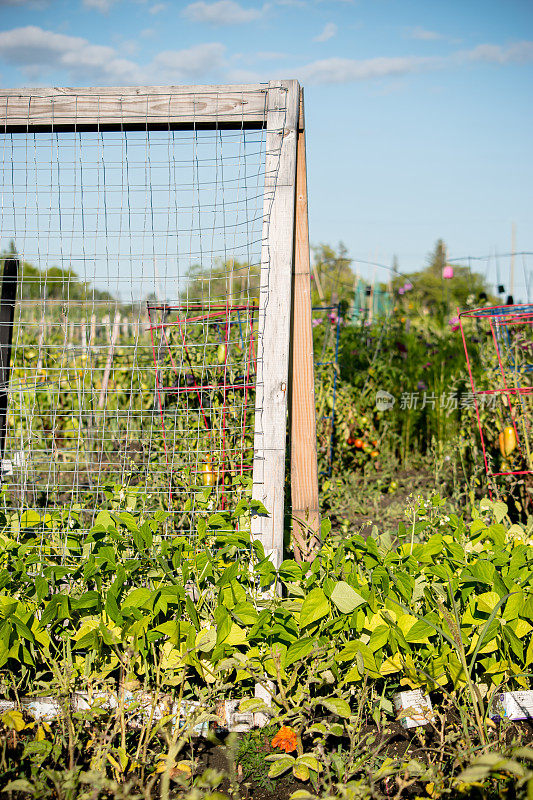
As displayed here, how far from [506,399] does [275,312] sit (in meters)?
2.13

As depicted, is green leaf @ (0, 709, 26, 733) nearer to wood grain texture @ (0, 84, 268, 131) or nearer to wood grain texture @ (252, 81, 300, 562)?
wood grain texture @ (252, 81, 300, 562)

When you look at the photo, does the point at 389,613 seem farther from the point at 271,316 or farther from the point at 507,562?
the point at 271,316

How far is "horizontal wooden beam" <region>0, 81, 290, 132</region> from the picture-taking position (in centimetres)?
228

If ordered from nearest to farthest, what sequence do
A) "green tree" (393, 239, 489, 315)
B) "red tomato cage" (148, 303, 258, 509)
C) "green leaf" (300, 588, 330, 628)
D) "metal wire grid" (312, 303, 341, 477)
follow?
"green leaf" (300, 588, 330, 628) < "red tomato cage" (148, 303, 258, 509) < "metal wire grid" (312, 303, 341, 477) < "green tree" (393, 239, 489, 315)

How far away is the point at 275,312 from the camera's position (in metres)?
2.22

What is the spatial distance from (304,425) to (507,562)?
0.90 metres

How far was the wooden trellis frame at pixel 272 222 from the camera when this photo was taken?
7.24 feet

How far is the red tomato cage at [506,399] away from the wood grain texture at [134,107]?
5.20 feet

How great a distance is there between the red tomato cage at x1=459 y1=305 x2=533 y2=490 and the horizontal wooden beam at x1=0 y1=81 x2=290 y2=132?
157 cm

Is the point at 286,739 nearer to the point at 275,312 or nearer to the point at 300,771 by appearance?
the point at 300,771

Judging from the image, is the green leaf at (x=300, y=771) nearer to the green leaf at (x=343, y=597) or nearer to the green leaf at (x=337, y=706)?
the green leaf at (x=337, y=706)

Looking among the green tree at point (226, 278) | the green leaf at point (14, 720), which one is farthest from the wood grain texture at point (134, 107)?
the green leaf at point (14, 720)

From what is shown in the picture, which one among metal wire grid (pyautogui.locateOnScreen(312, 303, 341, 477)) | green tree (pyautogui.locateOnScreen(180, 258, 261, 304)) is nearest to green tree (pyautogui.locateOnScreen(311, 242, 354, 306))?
metal wire grid (pyautogui.locateOnScreen(312, 303, 341, 477))

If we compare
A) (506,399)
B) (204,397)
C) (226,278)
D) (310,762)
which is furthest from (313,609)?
(506,399)
